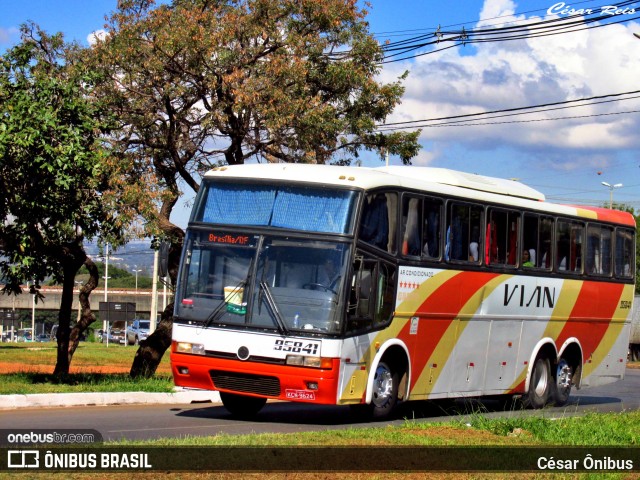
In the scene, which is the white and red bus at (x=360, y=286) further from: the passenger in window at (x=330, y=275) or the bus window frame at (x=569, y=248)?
the bus window frame at (x=569, y=248)

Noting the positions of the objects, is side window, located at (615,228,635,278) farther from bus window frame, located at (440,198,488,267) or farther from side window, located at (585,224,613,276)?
bus window frame, located at (440,198,488,267)

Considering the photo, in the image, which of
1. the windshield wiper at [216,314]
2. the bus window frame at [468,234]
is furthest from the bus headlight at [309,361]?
the bus window frame at [468,234]

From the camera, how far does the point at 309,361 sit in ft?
43.1

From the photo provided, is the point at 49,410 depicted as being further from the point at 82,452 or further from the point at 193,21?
the point at 193,21

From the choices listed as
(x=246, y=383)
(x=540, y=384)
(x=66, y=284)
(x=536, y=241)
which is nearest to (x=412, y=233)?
(x=246, y=383)

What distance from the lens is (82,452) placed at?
8469 millimetres

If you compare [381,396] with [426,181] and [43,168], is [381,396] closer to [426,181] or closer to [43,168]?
[426,181]

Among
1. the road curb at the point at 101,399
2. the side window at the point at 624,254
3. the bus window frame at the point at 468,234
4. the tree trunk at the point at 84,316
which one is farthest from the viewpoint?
the tree trunk at the point at 84,316

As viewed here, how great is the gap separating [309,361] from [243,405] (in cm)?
230

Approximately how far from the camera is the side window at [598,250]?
64.1 feet

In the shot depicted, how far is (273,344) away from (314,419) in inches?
90.9

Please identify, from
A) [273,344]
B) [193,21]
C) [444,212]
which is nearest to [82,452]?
[273,344]

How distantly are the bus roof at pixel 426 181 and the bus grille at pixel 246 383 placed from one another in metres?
2.69

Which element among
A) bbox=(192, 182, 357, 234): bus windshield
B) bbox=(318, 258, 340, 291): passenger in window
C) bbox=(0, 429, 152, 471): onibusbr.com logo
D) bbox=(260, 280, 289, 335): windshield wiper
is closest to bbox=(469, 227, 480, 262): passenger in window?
bbox=(192, 182, 357, 234): bus windshield
